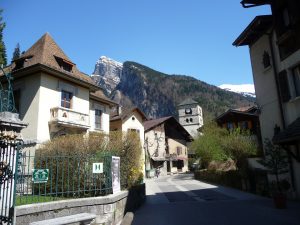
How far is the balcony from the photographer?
746 inches

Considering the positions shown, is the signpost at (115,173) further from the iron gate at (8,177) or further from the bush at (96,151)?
the iron gate at (8,177)

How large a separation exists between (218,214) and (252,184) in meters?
7.30

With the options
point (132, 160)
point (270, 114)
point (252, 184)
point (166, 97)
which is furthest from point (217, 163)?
point (166, 97)

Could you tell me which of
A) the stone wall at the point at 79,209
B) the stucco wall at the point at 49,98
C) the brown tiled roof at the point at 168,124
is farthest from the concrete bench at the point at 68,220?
the brown tiled roof at the point at 168,124

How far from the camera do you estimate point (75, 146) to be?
10961mm

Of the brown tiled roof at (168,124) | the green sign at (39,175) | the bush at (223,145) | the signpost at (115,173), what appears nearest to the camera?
the green sign at (39,175)

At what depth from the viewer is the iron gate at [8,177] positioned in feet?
20.6

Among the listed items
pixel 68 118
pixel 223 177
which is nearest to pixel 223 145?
pixel 223 177

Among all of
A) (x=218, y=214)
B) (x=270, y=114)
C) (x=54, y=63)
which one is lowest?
(x=218, y=214)

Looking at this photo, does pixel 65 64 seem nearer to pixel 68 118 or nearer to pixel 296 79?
pixel 68 118

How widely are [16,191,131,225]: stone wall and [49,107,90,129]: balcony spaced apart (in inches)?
422

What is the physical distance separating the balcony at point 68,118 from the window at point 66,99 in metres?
0.88

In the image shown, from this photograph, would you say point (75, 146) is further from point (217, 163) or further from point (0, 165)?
point (217, 163)

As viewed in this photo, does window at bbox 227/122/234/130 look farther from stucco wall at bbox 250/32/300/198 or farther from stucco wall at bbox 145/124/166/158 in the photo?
stucco wall at bbox 250/32/300/198
